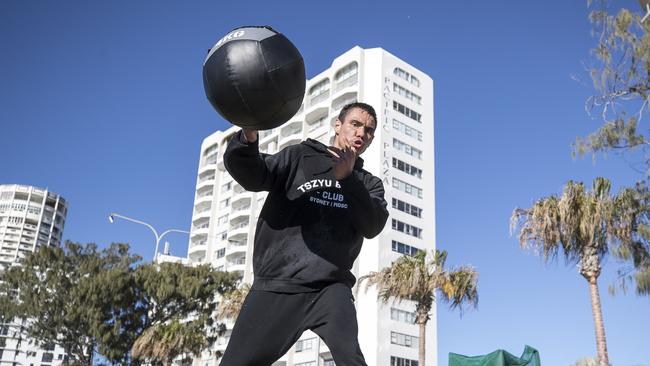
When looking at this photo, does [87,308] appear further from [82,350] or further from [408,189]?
[408,189]

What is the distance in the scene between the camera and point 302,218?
3355 millimetres

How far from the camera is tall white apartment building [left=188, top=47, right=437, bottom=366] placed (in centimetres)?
5153

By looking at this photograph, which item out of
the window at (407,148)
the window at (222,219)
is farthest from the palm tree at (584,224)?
the window at (222,219)

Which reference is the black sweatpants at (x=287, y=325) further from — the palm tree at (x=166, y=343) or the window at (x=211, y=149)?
the window at (x=211, y=149)

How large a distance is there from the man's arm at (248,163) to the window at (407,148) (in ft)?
184

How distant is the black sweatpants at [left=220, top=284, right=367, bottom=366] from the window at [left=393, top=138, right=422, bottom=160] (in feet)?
184

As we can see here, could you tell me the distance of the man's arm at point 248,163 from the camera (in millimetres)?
3146

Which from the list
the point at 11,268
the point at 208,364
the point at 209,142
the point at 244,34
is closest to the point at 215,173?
the point at 209,142

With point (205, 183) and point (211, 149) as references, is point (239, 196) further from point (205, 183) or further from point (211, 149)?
point (211, 149)

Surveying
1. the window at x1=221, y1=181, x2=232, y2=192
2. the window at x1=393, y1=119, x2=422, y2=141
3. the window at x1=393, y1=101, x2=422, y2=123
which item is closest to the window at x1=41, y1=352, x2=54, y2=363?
the window at x1=221, y1=181, x2=232, y2=192

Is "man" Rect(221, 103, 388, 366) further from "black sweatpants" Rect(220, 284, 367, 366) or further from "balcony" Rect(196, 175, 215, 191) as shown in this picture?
"balcony" Rect(196, 175, 215, 191)

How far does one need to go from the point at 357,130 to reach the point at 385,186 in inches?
2045

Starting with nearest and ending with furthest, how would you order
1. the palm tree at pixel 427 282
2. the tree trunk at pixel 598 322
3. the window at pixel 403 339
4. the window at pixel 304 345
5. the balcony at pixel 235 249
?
the tree trunk at pixel 598 322, the palm tree at pixel 427 282, the window at pixel 403 339, the window at pixel 304 345, the balcony at pixel 235 249

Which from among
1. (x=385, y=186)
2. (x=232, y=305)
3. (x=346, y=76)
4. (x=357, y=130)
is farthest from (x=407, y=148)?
(x=357, y=130)
